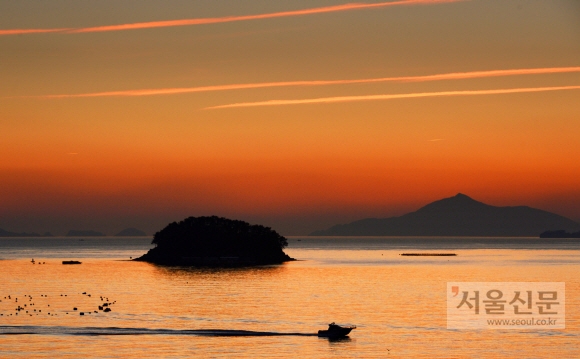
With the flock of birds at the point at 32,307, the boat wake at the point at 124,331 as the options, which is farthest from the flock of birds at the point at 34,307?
the boat wake at the point at 124,331

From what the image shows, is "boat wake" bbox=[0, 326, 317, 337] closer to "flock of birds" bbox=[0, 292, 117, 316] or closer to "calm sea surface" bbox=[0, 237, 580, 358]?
"calm sea surface" bbox=[0, 237, 580, 358]

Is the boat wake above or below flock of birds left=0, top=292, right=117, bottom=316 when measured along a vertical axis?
below

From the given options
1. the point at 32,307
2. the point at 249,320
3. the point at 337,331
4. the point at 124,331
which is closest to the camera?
the point at 337,331

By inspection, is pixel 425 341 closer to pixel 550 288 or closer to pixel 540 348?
pixel 540 348

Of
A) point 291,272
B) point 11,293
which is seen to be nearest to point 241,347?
point 11,293

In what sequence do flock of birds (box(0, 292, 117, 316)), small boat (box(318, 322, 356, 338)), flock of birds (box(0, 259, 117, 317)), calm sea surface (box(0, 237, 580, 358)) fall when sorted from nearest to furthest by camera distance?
calm sea surface (box(0, 237, 580, 358)) < small boat (box(318, 322, 356, 338)) < flock of birds (box(0, 259, 117, 317)) < flock of birds (box(0, 292, 117, 316))

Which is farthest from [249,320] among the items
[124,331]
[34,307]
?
[34,307]

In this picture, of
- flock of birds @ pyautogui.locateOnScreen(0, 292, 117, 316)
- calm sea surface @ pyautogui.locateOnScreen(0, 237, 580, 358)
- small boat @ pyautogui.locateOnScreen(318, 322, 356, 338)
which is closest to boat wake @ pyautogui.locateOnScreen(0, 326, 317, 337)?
calm sea surface @ pyautogui.locateOnScreen(0, 237, 580, 358)

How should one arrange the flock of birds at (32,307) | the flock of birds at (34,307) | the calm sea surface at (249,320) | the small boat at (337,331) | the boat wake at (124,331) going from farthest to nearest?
the flock of birds at (32,307), the flock of birds at (34,307), the boat wake at (124,331), the small boat at (337,331), the calm sea surface at (249,320)

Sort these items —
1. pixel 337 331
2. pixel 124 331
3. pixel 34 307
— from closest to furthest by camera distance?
pixel 337 331
pixel 124 331
pixel 34 307

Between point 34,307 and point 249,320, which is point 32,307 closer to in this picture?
point 34,307

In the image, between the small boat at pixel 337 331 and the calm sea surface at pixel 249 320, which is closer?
the calm sea surface at pixel 249 320

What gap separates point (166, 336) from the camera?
75.4 meters

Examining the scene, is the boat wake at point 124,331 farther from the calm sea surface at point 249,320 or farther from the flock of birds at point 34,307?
the flock of birds at point 34,307
